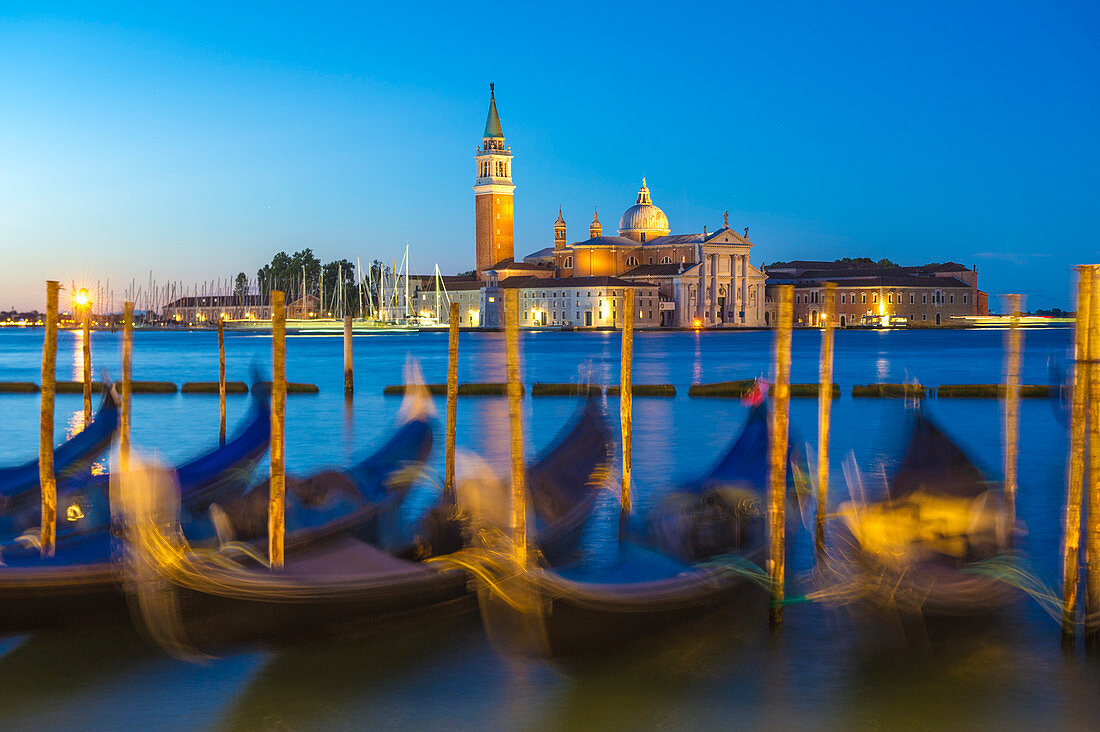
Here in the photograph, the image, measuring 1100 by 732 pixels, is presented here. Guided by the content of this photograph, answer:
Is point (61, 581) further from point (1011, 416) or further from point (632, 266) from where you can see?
point (632, 266)

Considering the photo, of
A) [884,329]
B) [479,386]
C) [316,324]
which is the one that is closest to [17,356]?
[479,386]

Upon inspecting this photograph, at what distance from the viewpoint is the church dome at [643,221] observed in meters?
71.9

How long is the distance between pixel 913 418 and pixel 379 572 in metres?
3.40

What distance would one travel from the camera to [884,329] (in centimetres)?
7431

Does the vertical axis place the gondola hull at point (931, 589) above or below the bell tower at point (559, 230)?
below

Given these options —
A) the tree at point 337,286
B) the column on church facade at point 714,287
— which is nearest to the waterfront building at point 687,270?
the column on church facade at point 714,287

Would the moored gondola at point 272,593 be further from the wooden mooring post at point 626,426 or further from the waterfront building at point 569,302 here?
the waterfront building at point 569,302

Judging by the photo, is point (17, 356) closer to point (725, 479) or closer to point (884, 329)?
point (725, 479)

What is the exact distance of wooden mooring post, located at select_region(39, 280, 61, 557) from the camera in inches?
227

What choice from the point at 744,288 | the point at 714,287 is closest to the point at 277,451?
the point at 714,287

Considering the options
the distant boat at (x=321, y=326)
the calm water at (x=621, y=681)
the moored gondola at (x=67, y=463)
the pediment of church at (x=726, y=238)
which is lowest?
the calm water at (x=621, y=681)

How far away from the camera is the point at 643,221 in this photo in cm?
7188

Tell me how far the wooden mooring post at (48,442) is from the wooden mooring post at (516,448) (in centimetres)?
233

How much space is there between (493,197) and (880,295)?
28.3 metres
